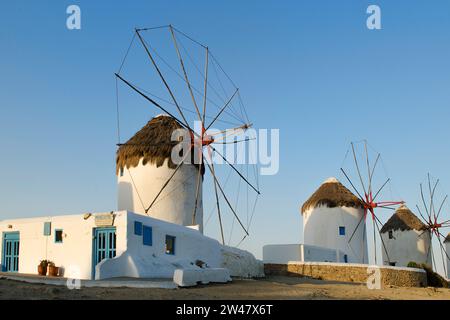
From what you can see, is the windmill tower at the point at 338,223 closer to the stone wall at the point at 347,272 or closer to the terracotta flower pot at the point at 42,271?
the stone wall at the point at 347,272

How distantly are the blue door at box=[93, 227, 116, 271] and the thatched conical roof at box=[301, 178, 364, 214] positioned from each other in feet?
80.1

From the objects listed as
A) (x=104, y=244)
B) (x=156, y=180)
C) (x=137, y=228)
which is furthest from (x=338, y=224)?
(x=104, y=244)

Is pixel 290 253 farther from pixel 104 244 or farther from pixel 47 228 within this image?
pixel 47 228

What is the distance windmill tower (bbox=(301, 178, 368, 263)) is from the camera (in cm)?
4144

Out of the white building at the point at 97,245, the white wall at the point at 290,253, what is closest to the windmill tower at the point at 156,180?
the white building at the point at 97,245

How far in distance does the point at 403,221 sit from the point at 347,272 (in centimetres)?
2058

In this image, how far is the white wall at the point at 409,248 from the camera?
48219 mm

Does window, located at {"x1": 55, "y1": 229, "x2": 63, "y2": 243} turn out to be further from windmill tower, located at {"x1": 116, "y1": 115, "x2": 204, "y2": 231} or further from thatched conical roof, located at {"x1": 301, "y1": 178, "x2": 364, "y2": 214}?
thatched conical roof, located at {"x1": 301, "y1": 178, "x2": 364, "y2": 214}

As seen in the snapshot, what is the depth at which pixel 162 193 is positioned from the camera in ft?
94.4
